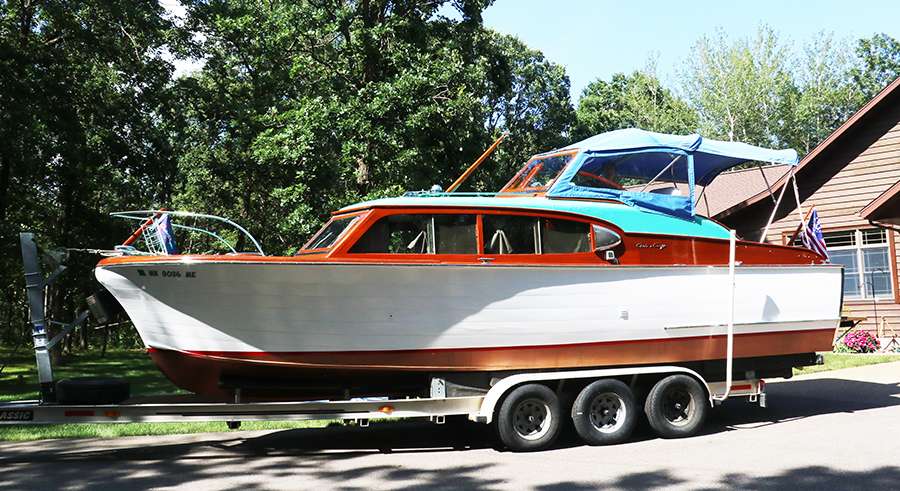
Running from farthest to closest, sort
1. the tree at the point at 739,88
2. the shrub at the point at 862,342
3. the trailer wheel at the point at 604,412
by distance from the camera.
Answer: the tree at the point at 739,88 < the shrub at the point at 862,342 < the trailer wheel at the point at 604,412

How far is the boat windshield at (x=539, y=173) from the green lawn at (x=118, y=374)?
164 inches

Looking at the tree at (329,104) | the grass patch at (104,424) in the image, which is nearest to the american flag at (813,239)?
the grass patch at (104,424)

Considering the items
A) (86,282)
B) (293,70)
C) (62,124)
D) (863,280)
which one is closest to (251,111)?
(293,70)

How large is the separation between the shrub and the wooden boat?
8.75m

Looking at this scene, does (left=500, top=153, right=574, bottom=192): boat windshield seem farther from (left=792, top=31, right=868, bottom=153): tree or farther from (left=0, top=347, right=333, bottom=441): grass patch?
(left=792, top=31, right=868, bottom=153): tree

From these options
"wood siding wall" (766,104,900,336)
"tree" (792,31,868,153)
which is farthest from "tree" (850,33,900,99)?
"wood siding wall" (766,104,900,336)

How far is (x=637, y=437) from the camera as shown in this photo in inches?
318

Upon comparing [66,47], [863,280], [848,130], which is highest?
[66,47]

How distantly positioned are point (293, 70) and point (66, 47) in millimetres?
6336

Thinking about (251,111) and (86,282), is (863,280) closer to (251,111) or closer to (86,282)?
(251,111)

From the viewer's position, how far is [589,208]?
7.87m

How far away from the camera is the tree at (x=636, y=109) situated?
131 ft

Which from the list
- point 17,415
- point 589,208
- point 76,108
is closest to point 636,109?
point 76,108

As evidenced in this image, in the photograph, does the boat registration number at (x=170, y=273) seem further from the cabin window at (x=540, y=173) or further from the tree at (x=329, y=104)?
the tree at (x=329, y=104)
